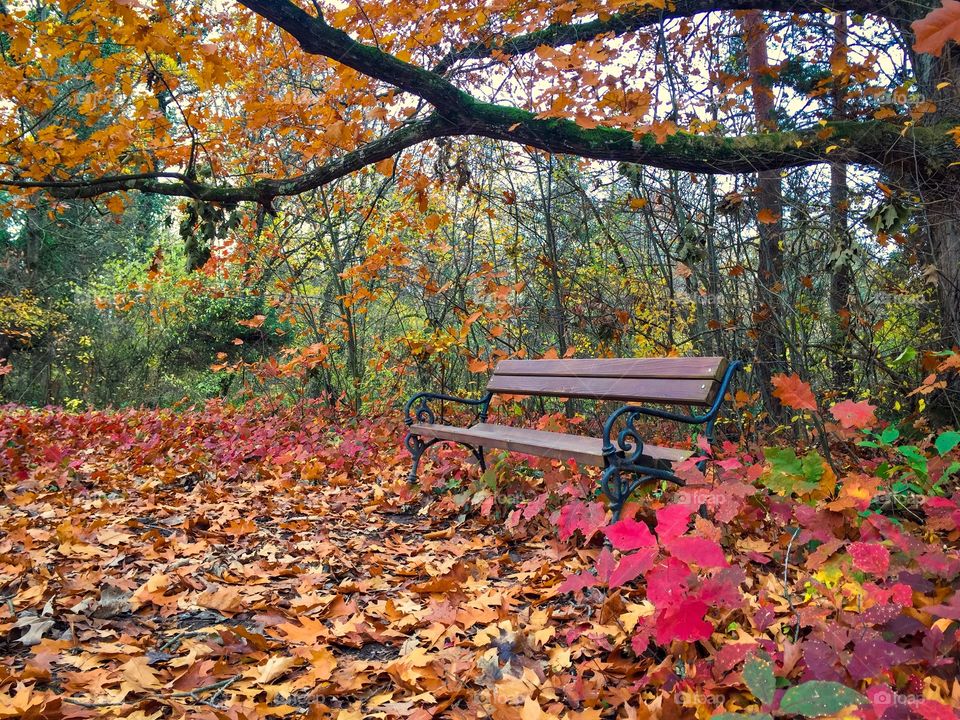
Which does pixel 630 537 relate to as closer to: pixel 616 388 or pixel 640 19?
pixel 616 388

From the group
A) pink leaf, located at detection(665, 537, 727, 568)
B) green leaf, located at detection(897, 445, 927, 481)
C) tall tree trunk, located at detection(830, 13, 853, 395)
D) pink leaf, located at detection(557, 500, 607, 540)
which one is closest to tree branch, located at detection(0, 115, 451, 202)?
tall tree trunk, located at detection(830, 13, 853, 395)

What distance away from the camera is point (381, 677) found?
209cm

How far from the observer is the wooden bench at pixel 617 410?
2896 mm

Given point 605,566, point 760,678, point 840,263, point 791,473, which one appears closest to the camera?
point 760,678

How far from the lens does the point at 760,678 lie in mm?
1275

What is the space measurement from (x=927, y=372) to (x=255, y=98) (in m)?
7.14

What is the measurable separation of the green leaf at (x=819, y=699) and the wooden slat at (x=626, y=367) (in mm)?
1902

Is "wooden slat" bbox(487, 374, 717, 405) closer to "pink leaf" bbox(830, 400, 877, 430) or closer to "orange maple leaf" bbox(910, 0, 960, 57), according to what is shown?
"pink leaf" bbox(830, 400, 877, 430)

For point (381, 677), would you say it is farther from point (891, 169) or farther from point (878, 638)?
point (891, 169)

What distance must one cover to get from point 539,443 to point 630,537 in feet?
5.91

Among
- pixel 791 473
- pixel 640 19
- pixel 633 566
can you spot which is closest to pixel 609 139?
pixel 640 19

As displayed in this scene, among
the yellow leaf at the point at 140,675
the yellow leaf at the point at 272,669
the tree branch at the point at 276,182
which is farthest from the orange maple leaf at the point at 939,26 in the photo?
the tree branch at the point at 276,182

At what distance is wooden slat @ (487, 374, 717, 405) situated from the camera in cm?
299

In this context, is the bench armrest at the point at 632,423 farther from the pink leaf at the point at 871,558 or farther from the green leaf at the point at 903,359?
the green leaf at the point at 903,359
